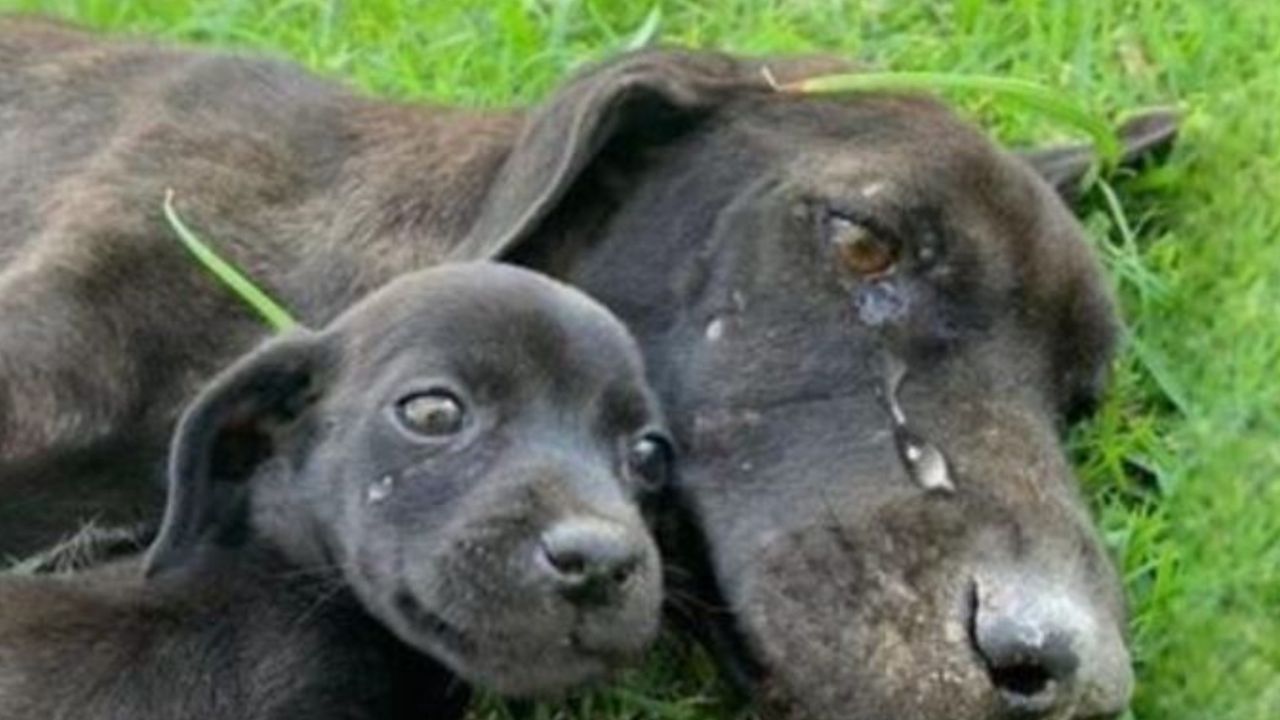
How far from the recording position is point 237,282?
6352 mm

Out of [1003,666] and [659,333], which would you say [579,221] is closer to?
[659,333]

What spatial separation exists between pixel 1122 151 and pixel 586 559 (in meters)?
2.32

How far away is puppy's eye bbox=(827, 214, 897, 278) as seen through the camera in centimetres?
598

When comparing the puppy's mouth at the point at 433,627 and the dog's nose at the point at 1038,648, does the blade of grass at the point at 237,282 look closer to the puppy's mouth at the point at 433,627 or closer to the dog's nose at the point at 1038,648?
the puppy's mouth at the point at 433,627

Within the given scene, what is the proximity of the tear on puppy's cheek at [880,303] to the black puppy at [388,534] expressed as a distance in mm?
438

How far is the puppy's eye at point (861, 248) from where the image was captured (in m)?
5.98

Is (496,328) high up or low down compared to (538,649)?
up

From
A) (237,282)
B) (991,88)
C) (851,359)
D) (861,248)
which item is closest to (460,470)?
(851,359)

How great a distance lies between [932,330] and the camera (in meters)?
5.94

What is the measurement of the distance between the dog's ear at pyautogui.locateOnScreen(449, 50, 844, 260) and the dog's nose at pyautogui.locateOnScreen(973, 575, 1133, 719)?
105 cm

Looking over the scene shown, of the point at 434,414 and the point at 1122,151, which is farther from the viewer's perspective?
the point at 1122,151

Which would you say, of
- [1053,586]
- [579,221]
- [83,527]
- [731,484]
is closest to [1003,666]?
[1053,586]

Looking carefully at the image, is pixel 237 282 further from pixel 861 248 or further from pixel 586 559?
pixel 586 559

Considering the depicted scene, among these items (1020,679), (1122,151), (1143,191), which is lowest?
(1143,191)
